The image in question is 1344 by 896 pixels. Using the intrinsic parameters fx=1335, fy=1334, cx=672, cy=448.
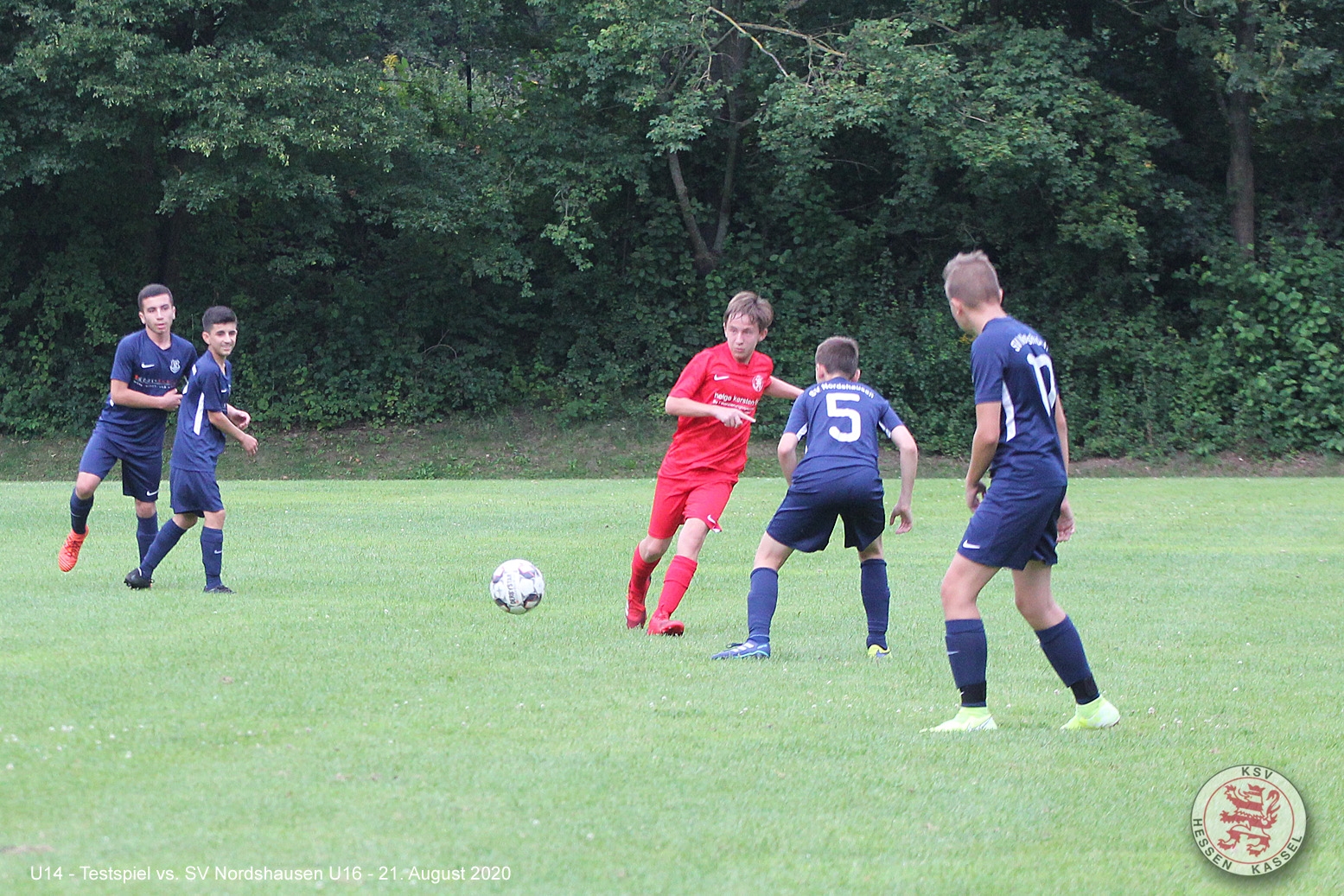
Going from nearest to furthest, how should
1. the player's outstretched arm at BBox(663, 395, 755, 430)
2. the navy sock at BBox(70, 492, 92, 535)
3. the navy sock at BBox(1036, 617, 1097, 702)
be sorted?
1. the navy sock at BBox(1036, 617, 1097, 702)
2. the player's outstretched arm at BBox(663, 395, 755, 430)
3. the navy sock at BBox(70, 492, 92, 535)

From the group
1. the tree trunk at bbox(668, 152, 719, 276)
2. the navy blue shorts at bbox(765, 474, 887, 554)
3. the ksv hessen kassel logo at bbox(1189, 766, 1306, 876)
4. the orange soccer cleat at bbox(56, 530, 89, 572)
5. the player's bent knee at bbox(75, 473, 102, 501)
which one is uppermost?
the tree trunk at bbox(668, 152, 719, 276)

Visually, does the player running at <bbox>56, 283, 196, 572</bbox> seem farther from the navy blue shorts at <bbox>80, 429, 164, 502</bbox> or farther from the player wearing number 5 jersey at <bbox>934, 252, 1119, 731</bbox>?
the player wearing number 5 jersey at <bbox>934, 252, 1119, 731</bbox>

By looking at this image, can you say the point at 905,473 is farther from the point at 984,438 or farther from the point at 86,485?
the point at 86,485

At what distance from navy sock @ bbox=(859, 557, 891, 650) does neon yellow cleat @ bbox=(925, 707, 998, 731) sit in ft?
6.15

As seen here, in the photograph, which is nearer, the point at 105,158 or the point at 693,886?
the point at 693,886

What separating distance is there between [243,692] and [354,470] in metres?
20.9

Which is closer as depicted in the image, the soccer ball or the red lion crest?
the red lion crest

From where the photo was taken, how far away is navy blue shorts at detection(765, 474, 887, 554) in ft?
22.0

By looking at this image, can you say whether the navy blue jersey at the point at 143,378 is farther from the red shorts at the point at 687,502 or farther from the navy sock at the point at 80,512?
the red shorts at the point at 687,502

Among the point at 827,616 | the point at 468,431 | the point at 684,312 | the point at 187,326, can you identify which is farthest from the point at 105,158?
the point at 827,616

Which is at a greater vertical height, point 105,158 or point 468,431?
point 105,158

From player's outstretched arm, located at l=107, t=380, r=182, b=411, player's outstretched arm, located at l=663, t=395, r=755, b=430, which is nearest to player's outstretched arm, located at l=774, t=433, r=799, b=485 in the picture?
player's outstretched arm, located at l=663, t=395, r=755, b=430

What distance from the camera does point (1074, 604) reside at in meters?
9.14

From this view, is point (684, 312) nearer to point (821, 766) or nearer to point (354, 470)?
point (354, 470)
